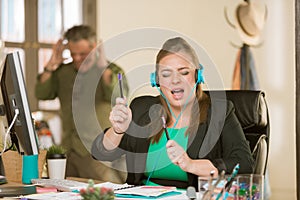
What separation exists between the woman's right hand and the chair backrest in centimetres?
46

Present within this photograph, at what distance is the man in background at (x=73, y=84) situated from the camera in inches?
154

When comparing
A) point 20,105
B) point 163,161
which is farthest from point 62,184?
point 163,161

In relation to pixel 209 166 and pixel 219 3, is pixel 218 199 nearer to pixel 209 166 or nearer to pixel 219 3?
pixel 209 166

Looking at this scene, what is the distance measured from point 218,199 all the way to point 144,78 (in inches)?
80.3

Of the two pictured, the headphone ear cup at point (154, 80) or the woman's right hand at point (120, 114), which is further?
the headphone ear cup at point (154, 80)

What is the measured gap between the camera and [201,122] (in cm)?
243

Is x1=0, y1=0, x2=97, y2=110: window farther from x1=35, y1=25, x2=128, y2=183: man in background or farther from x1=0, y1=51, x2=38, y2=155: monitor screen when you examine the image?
x1=0, y1=51, x2=38, y2=155: monitor screen

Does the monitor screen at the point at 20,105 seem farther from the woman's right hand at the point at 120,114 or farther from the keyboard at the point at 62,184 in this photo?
the woman's right hand at the point at 120,114

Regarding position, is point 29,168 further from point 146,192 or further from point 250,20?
point 250,20

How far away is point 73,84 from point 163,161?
68.0 inches

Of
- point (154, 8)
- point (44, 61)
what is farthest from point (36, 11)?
point (154, 8)

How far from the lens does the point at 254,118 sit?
7.84ft

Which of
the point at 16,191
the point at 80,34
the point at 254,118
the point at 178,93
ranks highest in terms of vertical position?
the point at 80,34

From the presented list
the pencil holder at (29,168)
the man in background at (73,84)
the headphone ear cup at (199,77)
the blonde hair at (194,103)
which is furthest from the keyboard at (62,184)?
the man in background at (73,84)
